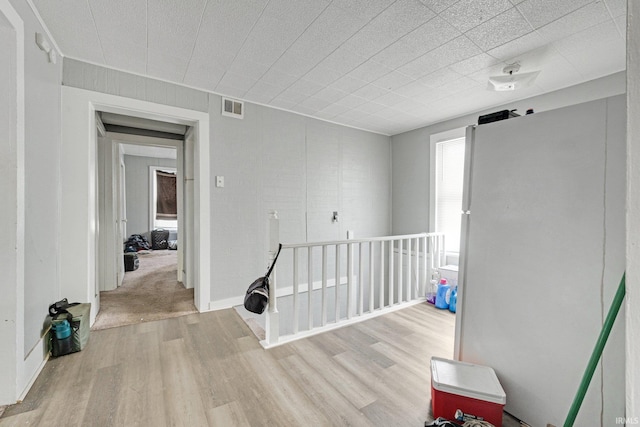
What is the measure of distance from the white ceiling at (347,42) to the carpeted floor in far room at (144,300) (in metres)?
2.45

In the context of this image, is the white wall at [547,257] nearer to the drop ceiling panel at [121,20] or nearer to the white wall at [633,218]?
the white wall at [633,218]

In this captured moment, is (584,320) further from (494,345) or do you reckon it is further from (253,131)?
(253,131)

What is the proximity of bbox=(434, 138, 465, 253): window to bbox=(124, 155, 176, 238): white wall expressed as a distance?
7526 mm

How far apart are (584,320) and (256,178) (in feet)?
9.90

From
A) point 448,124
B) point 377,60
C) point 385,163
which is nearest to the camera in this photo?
point 377,60

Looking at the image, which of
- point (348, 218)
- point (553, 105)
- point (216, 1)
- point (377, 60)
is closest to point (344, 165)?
point (348, 218)

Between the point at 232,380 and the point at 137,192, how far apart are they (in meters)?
7.36

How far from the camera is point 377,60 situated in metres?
2.27

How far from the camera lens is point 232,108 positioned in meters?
3.10

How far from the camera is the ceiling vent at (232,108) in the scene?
306 cm

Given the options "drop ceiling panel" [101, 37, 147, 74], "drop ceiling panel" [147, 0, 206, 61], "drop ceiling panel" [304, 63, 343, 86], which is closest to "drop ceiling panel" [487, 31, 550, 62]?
"drop ceiling panel" [304, 63, 343, 86]

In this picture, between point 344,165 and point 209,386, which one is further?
point 344,165

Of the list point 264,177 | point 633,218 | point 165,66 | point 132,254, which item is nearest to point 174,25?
point 165,66

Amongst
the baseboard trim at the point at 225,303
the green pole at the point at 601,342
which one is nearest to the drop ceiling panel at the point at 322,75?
the green pole at the point at 601,342
